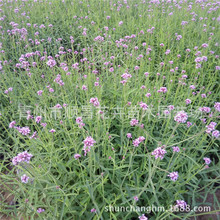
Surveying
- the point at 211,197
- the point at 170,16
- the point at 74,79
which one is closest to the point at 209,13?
the point at 170,16

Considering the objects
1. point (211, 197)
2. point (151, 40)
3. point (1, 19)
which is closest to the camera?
point (211, 197)

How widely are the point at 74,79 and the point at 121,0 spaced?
5046 millimetres

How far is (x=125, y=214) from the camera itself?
1.91m

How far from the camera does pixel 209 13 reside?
552 centimetres

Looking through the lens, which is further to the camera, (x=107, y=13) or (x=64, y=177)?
(x=107, y=13)

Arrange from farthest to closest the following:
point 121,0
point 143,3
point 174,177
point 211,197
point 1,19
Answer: point 121,0 → point 143,3 → point 1,19 → point 211,197 → point 174,177

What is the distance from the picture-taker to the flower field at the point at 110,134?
1844 mm

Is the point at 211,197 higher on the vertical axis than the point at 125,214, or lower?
lower

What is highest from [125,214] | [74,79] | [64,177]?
[74,79]

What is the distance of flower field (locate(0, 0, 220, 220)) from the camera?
1.84 metres

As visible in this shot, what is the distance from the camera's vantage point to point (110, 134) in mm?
2230

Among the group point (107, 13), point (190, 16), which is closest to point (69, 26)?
point (107, 13)

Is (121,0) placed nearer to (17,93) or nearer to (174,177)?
(17,93)

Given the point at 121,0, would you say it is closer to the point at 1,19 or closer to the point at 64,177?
the point at 1,19
